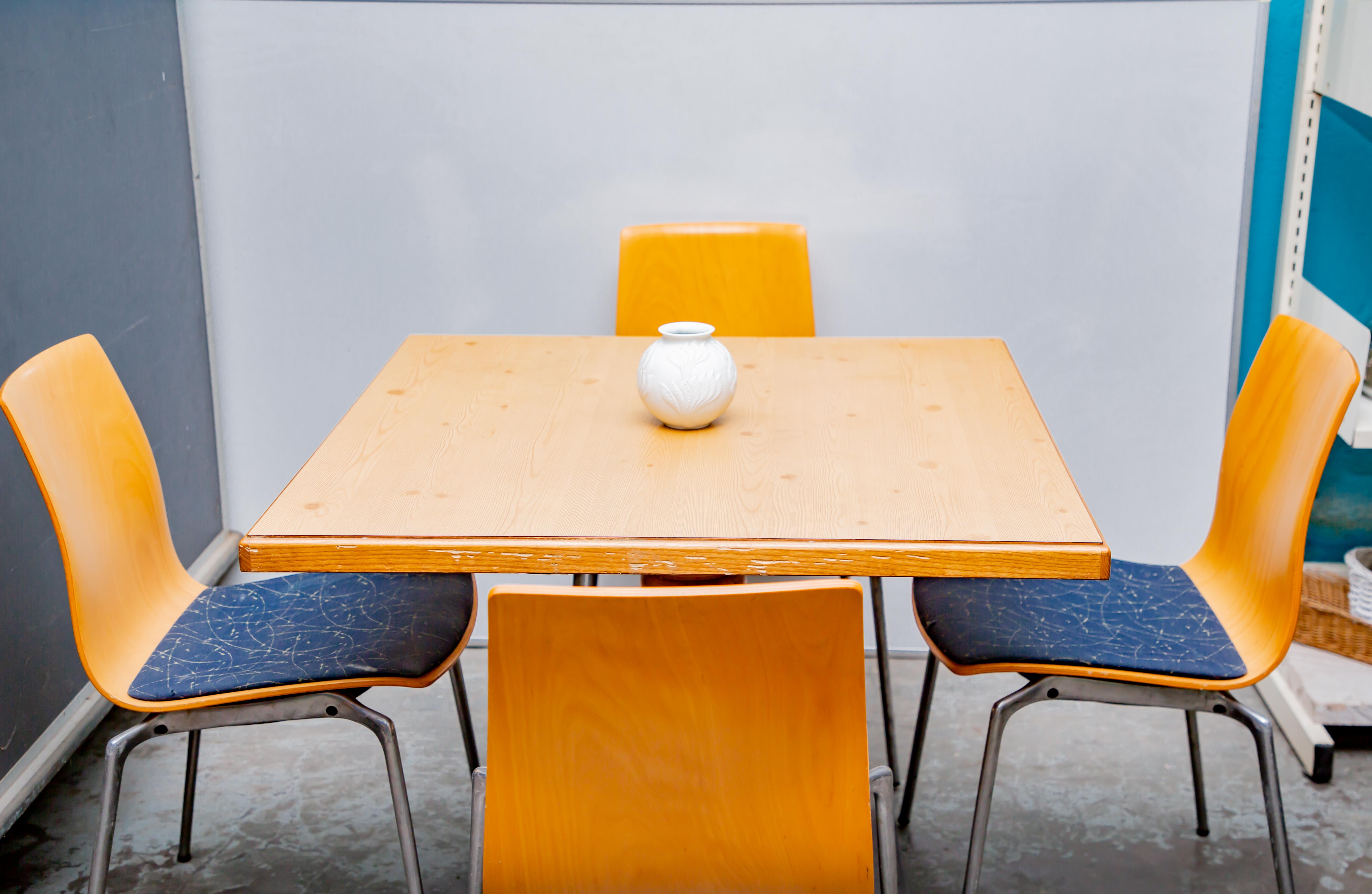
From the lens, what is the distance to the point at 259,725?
98.8 inches

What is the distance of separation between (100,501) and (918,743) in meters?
1.35

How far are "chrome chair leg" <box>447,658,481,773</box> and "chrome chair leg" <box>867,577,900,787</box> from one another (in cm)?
77

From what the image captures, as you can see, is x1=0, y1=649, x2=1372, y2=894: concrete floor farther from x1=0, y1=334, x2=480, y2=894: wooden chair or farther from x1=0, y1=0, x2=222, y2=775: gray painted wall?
x1=0, y1=334, x2=480, y2=894: wooden chair

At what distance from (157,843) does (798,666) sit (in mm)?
1520

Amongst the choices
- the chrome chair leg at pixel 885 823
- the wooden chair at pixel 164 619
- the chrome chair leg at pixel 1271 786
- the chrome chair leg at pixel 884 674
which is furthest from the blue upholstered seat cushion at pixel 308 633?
the chrome chair leg at pixel 1271 786

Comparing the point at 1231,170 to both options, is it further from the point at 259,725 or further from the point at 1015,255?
the point at 259,725

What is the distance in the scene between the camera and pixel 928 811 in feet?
7.21

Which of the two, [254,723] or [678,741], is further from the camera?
[254,723]

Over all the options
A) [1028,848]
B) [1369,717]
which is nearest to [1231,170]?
[1369,717]

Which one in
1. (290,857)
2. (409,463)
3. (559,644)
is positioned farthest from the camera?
(290,857)

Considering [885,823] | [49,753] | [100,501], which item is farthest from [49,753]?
[885,823]

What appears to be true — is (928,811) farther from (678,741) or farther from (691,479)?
(678,741)

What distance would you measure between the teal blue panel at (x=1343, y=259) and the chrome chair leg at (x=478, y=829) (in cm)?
196

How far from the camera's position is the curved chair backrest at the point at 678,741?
1.03 metres
